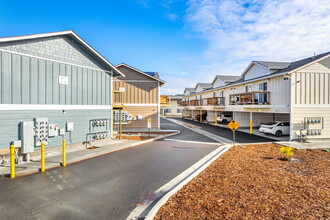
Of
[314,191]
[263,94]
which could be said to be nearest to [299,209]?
[314,191]

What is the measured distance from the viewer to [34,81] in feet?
31.6

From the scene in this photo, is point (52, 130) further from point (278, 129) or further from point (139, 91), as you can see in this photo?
point (278, 129)

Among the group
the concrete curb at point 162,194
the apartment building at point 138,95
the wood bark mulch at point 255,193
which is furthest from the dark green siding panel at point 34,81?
the apartment building at point 138,95

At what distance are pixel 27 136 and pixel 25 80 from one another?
282 cm

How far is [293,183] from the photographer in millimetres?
6371

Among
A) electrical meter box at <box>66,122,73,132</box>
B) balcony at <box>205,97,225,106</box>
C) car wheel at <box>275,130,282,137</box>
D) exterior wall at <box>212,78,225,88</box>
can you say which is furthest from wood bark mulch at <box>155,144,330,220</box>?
exterior wall at <box>212,78,225,88</box>

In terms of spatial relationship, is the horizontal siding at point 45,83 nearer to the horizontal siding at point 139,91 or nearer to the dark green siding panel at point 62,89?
the dark green siding panel at point 62,89

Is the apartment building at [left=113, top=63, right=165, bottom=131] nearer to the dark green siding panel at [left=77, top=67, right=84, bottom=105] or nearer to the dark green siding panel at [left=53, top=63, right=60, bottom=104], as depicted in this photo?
the dark green siding panel at [left=77, top=67, right=84, bottom=105]

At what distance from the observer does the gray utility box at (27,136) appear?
890 centimetres

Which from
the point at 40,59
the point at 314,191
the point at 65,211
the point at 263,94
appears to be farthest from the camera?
the point at 263,94

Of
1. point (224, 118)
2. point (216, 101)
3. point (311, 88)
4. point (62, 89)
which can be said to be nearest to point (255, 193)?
point (62, 89)

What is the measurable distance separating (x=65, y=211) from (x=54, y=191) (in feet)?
5.21

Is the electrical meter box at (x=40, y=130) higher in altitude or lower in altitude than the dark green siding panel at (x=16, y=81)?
lower

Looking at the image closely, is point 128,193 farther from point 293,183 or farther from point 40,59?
point 40,59
